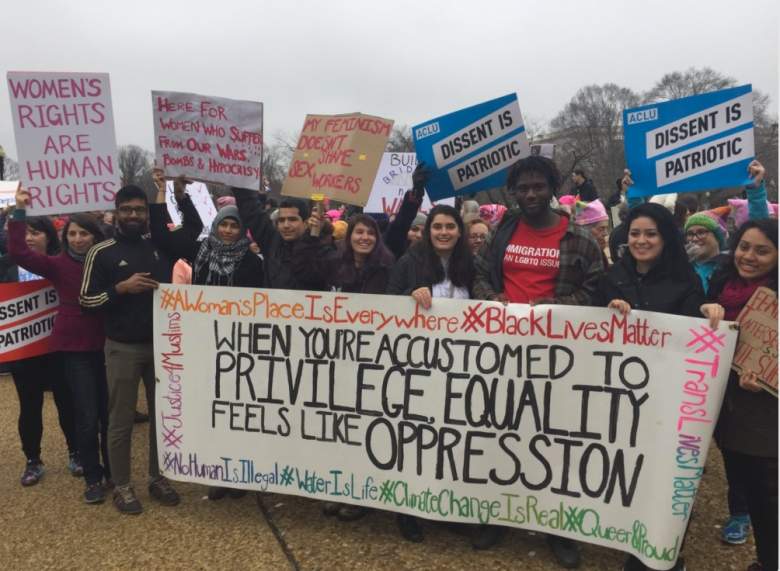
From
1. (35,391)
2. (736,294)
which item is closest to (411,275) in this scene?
(736,294)

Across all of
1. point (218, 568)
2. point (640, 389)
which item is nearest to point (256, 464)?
point (218, 568)

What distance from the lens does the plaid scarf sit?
388 cm

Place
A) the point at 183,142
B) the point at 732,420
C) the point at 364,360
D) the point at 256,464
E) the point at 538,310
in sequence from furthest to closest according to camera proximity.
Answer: the point at 183,142
the point at 256,464
the point at 364,360
the point at 538,310
the point at 732,420

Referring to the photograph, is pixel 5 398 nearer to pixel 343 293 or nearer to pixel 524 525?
pixel 343 293

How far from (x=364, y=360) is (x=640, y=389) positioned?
145cm

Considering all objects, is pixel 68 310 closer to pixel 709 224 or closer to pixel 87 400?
pixel 87 400

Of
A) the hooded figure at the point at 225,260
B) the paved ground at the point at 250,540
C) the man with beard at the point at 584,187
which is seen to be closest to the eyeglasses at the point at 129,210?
the hooded figure at the point at 225,260

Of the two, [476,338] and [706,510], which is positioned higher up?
[476,338]

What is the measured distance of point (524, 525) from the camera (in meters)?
3.08

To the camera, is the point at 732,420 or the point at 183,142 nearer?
the point at 732,420

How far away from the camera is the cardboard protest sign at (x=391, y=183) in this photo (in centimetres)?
756

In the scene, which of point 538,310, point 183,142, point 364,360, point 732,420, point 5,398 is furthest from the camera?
point 5,398

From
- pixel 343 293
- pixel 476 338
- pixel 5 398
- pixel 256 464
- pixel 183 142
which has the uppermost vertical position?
pixel 183 142

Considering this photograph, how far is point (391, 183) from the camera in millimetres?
7621
